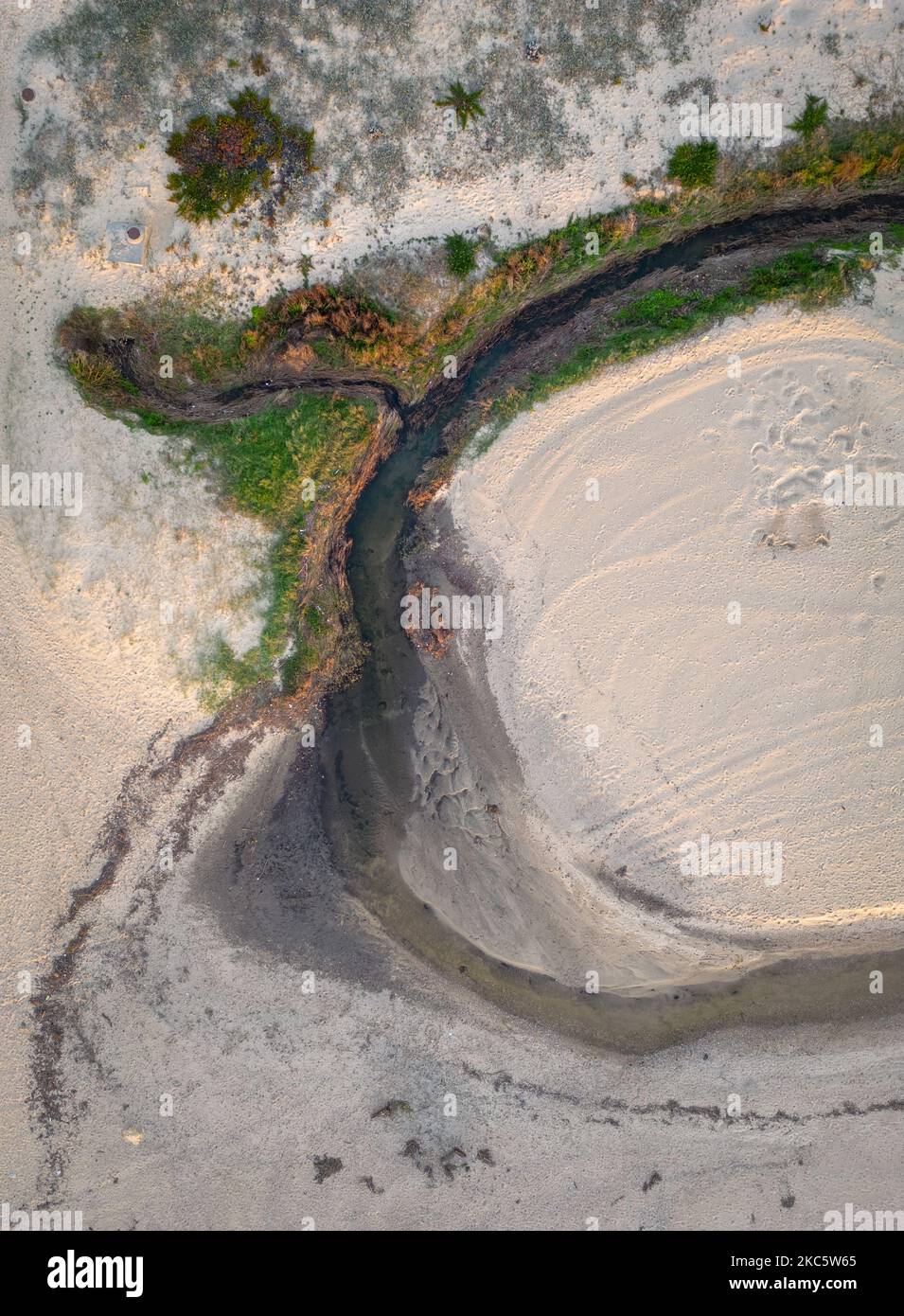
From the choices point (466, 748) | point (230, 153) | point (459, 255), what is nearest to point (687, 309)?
point (459, 255)

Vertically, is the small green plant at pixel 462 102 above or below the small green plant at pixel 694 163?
above

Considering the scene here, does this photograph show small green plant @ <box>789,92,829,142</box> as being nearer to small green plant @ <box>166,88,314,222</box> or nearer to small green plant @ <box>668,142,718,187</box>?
small green plant @ <box>668,142,718,187</box>

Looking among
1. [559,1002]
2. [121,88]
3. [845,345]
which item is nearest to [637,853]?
Result: [559,1002]

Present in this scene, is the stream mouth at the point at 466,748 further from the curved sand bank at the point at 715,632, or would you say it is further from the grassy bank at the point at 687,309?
the curved sand bank at the point at 715,632

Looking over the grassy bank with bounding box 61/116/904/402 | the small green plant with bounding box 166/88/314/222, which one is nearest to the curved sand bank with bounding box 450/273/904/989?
the grassy bank with bounding box 61/116/904/402

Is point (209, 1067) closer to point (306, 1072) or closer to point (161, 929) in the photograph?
point (306, 1072)

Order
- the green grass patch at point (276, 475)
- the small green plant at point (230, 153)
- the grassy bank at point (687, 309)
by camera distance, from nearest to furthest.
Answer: the small green plant at point (230, 153)
the grassy bank at point (687, 309)
the green grass patch at point (276, 475)

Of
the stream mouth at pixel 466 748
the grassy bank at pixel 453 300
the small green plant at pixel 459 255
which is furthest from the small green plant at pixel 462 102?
the stream mouth at pixel 466 748

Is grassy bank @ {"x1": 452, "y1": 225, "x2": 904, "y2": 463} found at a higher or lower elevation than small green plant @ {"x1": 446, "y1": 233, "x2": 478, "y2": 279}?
lower
